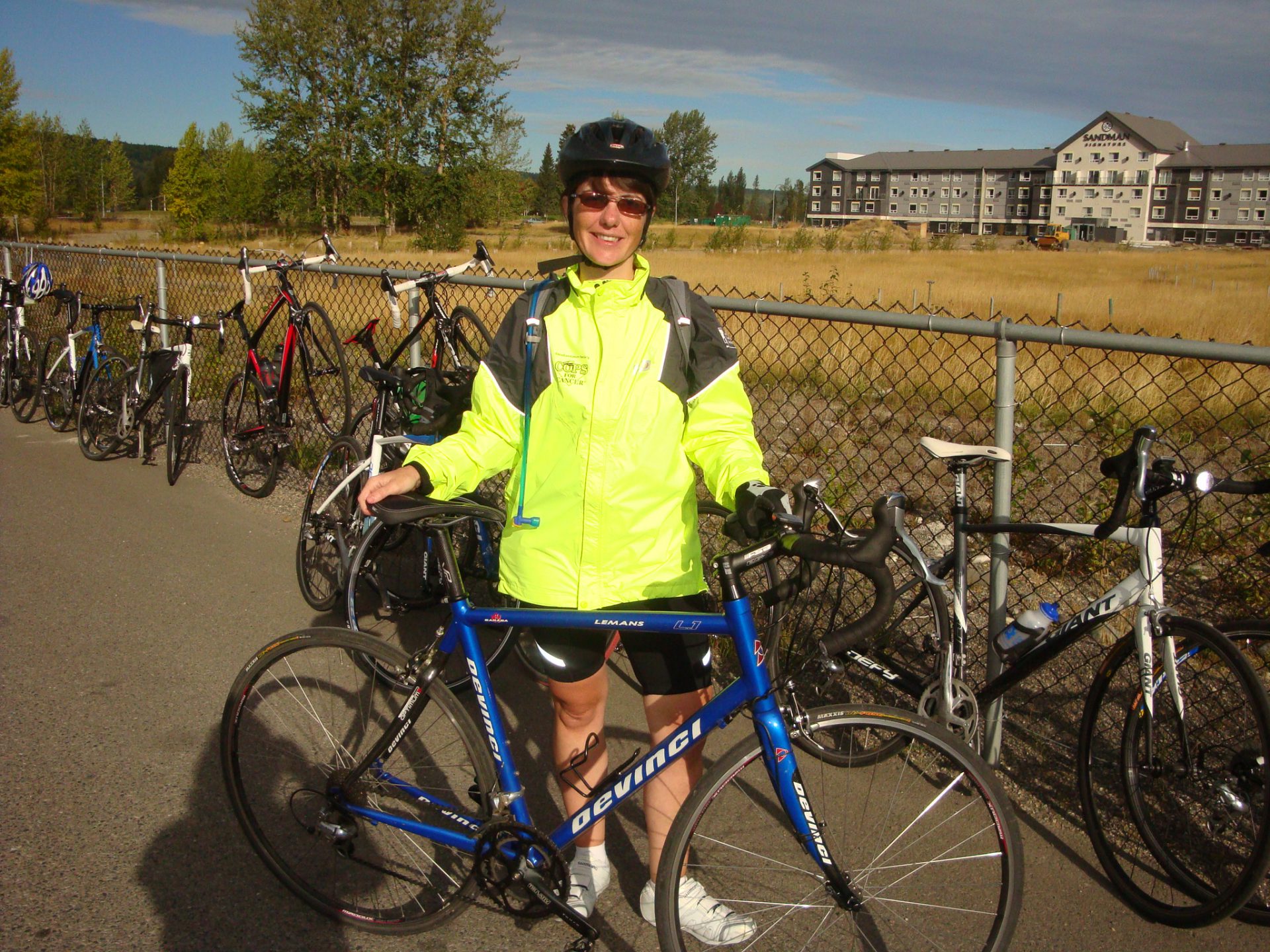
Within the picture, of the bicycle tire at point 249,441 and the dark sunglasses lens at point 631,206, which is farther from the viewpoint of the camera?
the bicycle tire at point 249,441

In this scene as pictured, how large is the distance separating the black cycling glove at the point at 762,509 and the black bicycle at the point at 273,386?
192 inches

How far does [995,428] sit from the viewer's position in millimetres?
3148

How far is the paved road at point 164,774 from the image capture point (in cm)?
273

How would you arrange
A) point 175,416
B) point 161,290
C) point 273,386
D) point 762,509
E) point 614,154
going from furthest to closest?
point 161,290 < point 175,416 < point 273,386 < point 614,154 < point 762,509

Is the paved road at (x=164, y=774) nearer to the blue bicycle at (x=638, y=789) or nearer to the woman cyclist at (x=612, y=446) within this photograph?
the blue bicycle at (x=638, y=789)

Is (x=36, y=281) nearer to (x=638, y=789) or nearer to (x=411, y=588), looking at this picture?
(x=411, y=588)

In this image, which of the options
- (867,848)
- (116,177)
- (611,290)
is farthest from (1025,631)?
(116,177)

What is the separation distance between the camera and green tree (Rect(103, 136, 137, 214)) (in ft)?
333

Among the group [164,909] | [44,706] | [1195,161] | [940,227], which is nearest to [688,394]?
[164,909]

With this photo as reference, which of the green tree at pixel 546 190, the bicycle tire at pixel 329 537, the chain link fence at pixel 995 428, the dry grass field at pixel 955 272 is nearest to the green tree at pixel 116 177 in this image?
the dry grass field at pixel 955 272

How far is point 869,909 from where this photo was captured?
2.34 meters

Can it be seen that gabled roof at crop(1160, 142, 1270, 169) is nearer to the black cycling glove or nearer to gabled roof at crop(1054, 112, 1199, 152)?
gabled roof at crop(1054, 112, 1199, 152)

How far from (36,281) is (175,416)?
137 inches

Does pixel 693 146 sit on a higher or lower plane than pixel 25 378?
higher
